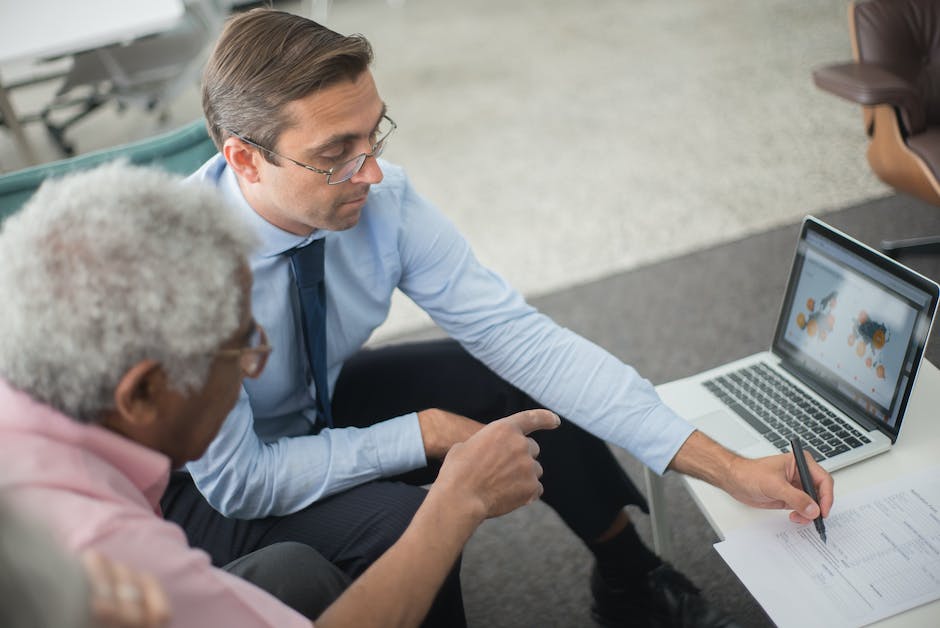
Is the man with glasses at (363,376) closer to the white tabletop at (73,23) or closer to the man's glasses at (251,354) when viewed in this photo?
the man's glasses at (251,354)

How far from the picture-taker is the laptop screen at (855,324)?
3.85ft

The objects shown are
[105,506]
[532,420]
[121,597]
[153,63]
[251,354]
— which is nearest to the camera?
[121,597]

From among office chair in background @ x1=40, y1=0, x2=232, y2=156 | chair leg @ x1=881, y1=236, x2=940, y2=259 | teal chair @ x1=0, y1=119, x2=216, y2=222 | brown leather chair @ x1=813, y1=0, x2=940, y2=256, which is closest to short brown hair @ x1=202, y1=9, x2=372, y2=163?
teal chair @ x1=0, y1=119, x2=216, y2=222

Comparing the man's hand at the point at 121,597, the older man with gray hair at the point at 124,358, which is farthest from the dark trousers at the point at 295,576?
the man's hand at the point at 121,597

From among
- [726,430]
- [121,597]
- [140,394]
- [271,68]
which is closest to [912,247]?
[726,430]

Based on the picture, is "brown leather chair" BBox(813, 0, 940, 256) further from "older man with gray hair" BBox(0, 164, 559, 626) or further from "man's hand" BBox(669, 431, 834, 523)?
"older man with gray hair" BBox(0, 164, 559, 626)

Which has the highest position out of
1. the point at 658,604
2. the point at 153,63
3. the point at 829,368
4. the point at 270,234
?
the point at 270,234

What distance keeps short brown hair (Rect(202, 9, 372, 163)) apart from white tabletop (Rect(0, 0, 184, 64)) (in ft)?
5.87

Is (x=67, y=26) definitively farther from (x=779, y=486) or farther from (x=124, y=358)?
(x=779, y=486)

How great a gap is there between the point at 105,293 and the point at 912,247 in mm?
2172

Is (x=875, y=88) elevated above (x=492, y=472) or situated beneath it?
elevated above

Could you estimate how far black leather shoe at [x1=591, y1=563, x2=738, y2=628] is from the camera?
4.26ft

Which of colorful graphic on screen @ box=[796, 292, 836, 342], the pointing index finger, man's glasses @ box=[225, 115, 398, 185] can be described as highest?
man's glasses @ box=[225, 115, 398, 185]

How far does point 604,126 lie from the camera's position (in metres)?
3.43
